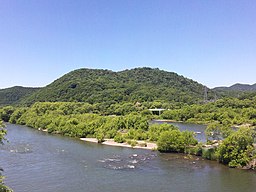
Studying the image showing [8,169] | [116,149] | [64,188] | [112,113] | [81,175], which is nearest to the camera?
[64,188]

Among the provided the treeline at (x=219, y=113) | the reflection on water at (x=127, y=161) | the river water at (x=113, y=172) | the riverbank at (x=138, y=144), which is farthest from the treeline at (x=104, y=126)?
the treeline at (x=219, y=113)

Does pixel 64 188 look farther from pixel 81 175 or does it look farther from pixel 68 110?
pixel 68 110

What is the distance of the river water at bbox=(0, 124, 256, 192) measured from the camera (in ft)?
112

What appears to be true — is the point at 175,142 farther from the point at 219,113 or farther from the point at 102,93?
the point at 102,93

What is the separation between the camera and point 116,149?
56062 millimetres

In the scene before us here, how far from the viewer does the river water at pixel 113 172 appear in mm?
34031

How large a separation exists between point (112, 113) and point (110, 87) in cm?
4707

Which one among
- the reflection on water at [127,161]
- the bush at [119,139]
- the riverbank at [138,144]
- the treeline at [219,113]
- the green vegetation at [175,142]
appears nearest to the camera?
the reflection on water at [127,161]

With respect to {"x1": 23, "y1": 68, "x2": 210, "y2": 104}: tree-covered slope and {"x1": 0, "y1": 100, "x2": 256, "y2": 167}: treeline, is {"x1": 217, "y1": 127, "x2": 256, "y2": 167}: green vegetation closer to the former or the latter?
{"x1": 0, "y1": 100, "x2": 256, "y2": 167}: treeline

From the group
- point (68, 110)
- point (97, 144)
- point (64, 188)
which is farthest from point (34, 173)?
point (68, 110)

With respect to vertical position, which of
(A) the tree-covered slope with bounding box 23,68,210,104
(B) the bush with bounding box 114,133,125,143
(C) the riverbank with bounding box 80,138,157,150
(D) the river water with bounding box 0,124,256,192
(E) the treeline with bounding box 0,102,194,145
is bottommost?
(D) the river water with bounding box 0,124,256,192

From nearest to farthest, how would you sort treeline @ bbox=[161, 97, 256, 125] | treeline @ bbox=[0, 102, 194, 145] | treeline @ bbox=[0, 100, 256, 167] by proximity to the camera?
treeline @ bbox=[0, 100, 256, 167] < treeline @ bbox=[0, 102, 194, 145] < treeline @ bbox=[161, 97, 256, 125]

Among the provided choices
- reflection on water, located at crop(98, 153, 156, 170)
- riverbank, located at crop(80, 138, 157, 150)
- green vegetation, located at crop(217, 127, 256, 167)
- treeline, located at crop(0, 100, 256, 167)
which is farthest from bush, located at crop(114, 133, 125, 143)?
green vegetation, located at crop(217, 127, 256, 167)

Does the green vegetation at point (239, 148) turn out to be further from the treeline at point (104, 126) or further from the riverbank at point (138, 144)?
the treeline at point (104, 126)
